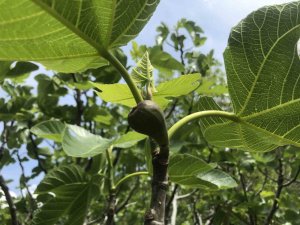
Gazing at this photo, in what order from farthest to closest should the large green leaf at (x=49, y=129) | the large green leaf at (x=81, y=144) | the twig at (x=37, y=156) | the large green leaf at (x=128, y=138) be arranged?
the twig at (x=37, y=156)
the large green leaf at (x=49, y=129)
the large green leaf at (x=128, y=138)
the large green leaf at (x=81, y=144)

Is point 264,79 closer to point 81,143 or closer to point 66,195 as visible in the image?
point 81,143

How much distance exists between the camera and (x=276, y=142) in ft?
3.26

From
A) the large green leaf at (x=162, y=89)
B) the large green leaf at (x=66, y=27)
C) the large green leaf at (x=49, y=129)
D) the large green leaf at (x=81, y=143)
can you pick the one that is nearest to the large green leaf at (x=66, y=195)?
the large green leaf at (x=49, y=129)

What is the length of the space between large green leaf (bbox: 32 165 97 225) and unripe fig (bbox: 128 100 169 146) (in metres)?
0.87

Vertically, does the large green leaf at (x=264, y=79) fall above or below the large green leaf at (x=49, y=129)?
above

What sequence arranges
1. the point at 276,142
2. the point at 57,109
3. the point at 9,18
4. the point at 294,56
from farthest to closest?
the point at 57,109
the point at 276,142
the point at 294,56
the point at 9,18

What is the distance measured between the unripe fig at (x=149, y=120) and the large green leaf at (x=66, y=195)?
866mm

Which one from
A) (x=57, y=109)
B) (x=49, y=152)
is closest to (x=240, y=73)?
(x=57, y=109)

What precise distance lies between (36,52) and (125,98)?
8.3 inches

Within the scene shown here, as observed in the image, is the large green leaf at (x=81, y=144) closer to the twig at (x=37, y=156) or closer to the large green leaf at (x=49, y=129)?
the large green leaf at (x=49, y=129)

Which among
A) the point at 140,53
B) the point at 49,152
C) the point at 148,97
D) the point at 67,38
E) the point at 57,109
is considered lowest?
the point at 49,152

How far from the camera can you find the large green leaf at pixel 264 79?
34.1 inches

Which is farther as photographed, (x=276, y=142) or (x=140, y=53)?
(x=140, y=53)

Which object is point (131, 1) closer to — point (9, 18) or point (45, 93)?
point (9, 18)
